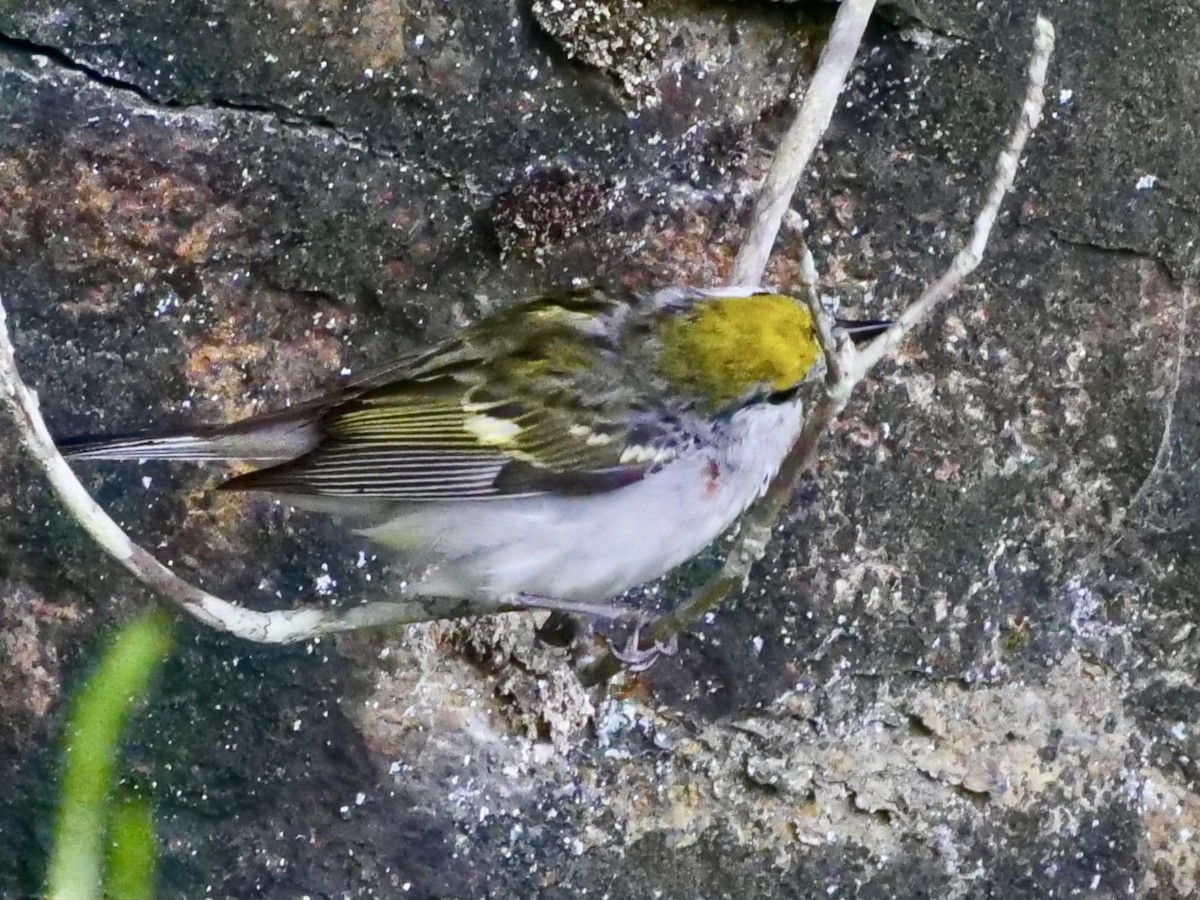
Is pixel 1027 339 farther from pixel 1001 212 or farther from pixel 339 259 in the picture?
pixel 339 259

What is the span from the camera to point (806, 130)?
2.11 meters

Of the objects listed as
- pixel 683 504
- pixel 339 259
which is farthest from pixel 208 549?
pixel 683 504

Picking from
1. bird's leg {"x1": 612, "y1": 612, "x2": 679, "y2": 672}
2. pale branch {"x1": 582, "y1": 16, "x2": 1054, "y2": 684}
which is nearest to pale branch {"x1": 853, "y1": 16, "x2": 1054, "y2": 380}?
pale branch {"x1": 582, "y1": 16, "x2": 1054, "y2": 684}

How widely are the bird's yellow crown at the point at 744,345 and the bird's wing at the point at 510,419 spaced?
10 cm

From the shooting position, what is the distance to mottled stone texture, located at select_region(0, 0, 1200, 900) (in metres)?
2.27

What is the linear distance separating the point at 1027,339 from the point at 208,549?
58.0 inches

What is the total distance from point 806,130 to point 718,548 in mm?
754

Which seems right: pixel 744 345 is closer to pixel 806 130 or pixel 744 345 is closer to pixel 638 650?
pixel 806 130

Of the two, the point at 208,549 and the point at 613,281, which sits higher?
the point at 613,281

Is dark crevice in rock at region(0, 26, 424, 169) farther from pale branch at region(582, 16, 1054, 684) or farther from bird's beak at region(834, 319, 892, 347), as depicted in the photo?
pale branch at region(582, 16, 1054, 684)

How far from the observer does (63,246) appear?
220 cm

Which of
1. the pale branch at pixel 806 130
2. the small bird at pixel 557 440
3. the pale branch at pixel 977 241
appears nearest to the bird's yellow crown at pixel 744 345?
the small bird at pixel 557 440

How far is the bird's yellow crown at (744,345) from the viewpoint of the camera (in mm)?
2006

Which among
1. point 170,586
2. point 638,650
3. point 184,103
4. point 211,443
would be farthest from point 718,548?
point 184,103
